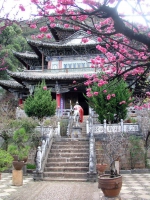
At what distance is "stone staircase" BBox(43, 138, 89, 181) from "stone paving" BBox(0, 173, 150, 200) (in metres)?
0.71

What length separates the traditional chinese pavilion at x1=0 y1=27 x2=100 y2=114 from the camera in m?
20.5

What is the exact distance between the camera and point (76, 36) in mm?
23438

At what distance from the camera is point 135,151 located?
41.0ft

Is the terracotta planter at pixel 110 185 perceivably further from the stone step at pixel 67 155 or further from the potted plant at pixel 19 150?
the stone step at pixel 67 155

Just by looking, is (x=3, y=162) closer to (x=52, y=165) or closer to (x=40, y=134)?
(x=52, y=165)

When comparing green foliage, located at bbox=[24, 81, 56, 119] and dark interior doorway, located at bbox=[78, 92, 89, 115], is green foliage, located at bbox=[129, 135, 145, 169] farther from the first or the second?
dark interior doorway, located at bbox=[78, 92, 89, 115]

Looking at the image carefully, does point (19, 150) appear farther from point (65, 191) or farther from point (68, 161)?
point (68, 161)

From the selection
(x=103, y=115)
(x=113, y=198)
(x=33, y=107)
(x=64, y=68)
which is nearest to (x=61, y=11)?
(x=113, y=198)

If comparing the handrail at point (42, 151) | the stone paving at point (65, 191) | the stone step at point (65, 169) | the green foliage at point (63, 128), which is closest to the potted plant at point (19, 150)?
the stone paving at point (65, 191)

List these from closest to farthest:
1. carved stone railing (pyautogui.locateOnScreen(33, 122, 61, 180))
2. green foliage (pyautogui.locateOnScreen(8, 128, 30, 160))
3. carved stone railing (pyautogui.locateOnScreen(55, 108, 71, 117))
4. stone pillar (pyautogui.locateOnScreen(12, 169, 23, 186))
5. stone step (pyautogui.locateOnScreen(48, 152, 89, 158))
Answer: stone pillar (pyautogui.locateOnScreen(12, 169, 23, 186)), green foliage (pyautogui.locateOnScreen(8, 128, 30, 160)), carved stone railing (pyautogui.locateOnScreen(33, 122, 61, 180)), stone step (pyautogui.locateOnScreen(48, 152, 89, 158)), carved stone railing (pyautogui.locateOnScreen(55, 108, 71, 117))

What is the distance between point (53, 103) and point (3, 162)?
9.29m

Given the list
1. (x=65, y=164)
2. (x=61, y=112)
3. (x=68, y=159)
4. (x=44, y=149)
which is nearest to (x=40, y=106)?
(x=61, y=112)

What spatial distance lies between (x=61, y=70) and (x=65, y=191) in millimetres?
15118

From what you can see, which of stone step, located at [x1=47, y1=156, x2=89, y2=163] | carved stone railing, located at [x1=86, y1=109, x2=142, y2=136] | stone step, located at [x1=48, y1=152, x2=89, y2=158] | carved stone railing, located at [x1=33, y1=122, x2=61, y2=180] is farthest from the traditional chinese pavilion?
stone step, located at [x1=47, y1=156, x2=89, y2=163]
